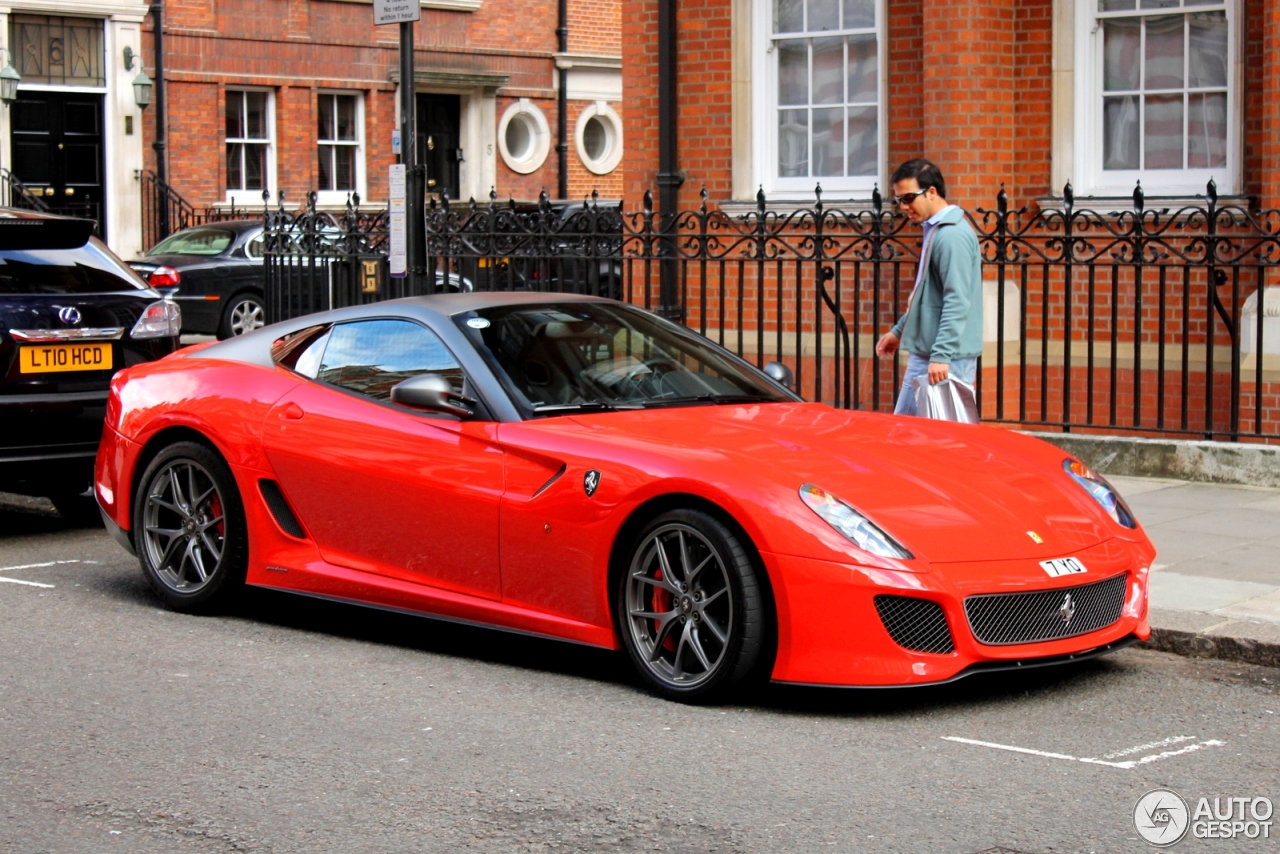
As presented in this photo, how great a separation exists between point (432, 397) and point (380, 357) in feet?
2.33

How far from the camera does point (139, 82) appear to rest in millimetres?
29781

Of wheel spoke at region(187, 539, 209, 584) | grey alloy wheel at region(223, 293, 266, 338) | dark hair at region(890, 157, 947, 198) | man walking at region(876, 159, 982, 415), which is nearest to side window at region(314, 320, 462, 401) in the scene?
wheel spoke at region(187, 539, 209, 584)

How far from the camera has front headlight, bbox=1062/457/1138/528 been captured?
667 cm

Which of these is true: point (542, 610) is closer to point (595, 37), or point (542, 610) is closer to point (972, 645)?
point (972, 645)

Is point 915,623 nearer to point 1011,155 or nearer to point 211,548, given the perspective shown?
point 211,548

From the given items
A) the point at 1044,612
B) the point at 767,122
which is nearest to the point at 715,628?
the point at 1044,612

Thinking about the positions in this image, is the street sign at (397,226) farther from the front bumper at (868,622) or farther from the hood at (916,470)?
the front bumper at (868,622)

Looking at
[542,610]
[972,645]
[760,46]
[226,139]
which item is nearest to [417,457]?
[542,610]

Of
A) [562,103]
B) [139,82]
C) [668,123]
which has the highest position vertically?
[562,103]

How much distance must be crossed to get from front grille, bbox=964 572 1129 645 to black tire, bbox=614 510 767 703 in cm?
71

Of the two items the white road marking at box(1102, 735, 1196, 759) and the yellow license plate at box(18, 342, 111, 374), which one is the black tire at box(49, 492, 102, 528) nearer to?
the yellow license plate at box(18, 342, 111, 374)

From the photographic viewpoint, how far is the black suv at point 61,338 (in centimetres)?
941

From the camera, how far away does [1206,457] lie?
10789 mm

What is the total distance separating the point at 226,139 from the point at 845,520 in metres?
27.5
